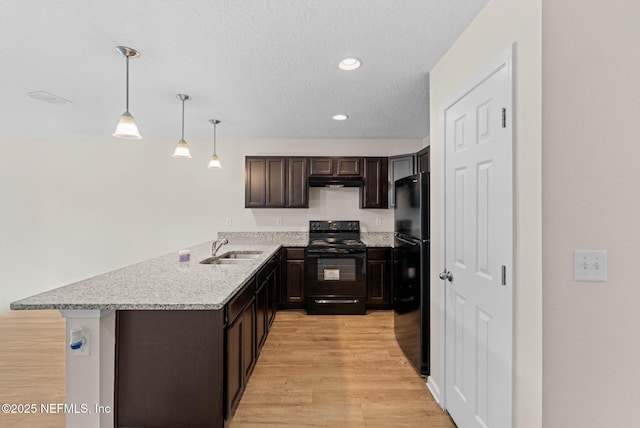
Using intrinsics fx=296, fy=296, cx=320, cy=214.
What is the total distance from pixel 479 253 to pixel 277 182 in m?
3.18

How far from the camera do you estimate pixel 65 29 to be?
5.88ft

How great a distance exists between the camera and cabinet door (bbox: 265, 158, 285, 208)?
4.32 metres

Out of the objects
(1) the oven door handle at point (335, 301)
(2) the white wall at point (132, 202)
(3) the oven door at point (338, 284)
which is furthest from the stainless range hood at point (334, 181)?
(1) the oven door handle at point (335, 301)

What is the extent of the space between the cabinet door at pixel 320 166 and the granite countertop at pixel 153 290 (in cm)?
220

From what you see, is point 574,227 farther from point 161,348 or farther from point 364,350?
point 364,350

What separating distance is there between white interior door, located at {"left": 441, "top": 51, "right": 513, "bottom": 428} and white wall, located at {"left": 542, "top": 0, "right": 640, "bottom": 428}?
0.59 feet

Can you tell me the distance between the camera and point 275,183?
4.34 m

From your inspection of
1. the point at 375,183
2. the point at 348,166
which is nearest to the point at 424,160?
the point at 375,183

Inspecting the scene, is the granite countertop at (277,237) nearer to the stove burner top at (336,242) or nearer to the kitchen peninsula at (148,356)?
the stove burner top at (336,242)

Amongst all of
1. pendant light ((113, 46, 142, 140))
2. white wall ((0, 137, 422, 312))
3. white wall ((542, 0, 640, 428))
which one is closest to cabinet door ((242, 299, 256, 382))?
pendant light ((113, 46, 142, 140))

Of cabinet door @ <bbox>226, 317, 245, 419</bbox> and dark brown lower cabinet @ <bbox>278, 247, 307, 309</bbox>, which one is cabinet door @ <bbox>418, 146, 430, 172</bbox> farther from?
cabinet door @ <bbox>226, 317, 245, 419</bbox>

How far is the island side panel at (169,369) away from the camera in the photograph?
1612mm

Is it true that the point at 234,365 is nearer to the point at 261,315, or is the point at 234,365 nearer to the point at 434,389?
the point at 261,315

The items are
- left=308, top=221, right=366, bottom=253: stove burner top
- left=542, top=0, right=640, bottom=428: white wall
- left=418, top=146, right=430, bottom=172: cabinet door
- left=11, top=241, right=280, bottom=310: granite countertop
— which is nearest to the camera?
left=542, top=0, right=640, bottom=428: white wall
